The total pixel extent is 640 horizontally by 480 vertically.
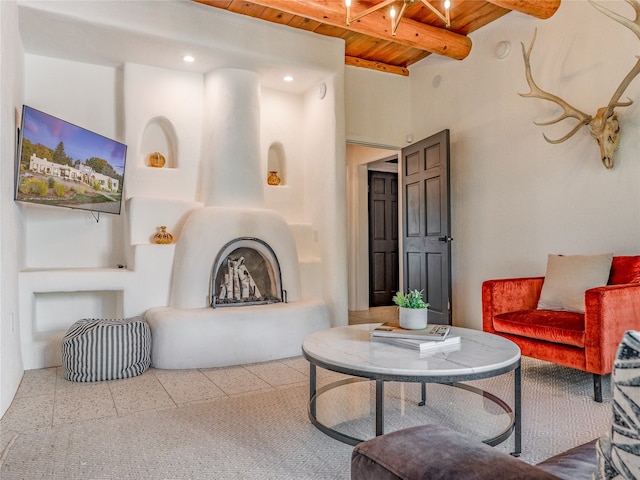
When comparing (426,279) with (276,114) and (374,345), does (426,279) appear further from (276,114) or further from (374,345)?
(374,345)

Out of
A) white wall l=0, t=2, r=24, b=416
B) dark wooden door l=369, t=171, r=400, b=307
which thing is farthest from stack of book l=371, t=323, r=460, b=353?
dark wooden door l=369, t=171, r=400, b=307

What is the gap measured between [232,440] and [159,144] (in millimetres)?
3236

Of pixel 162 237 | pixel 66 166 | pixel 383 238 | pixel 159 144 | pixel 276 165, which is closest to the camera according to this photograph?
pixel 66 166

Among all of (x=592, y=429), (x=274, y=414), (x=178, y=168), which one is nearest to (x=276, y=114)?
(x=178, y=168)

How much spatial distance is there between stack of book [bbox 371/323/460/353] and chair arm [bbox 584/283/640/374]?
3.25 feet

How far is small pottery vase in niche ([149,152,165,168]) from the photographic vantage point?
14.0ft

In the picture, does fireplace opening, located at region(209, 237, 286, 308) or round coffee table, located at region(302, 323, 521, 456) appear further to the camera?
fireplace opening, located at region(209, 237, 286, 308)

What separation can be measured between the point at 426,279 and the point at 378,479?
170 inches

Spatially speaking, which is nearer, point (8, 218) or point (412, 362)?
point (412, 362)

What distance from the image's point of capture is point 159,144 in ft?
14.5

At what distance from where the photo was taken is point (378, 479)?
0.80 meters

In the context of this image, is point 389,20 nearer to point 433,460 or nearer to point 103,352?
point 103,352

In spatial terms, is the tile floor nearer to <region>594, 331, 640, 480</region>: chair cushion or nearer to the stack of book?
the stack of book

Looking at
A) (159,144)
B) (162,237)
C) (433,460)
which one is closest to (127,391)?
(162,237)
